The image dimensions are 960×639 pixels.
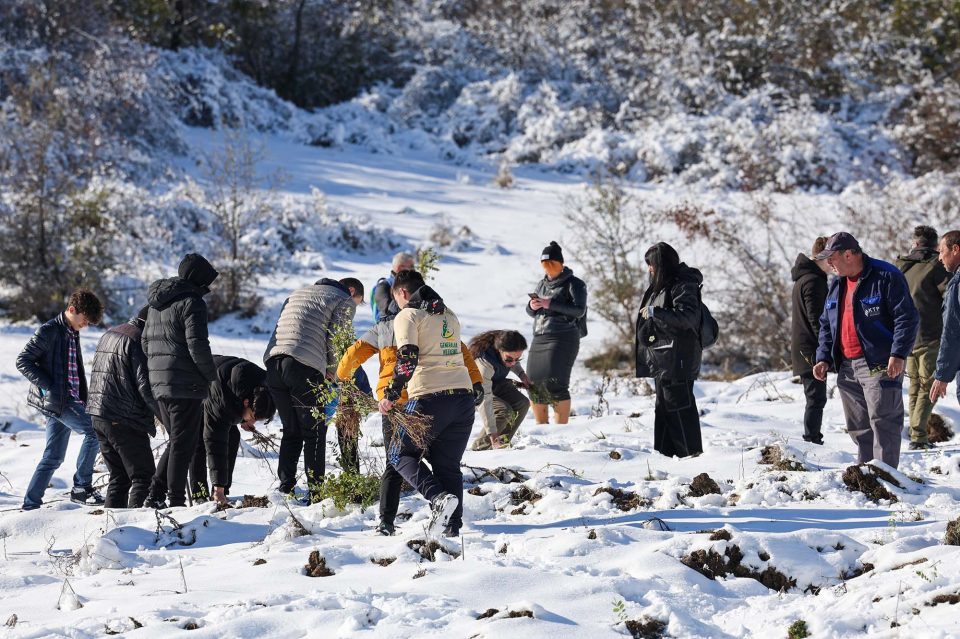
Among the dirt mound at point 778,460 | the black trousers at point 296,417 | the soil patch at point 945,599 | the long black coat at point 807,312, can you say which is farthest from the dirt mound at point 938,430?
the black trousers at point 296,417

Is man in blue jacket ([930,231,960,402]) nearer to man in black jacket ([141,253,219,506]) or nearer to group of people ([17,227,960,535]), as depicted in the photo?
group of people ([17,227,960,535])

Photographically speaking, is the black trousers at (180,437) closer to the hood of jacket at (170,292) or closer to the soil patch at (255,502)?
the soil patch at (255,502)

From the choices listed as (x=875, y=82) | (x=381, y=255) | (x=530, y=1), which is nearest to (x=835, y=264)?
(x=381, y=255)

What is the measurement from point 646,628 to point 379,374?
2.30 meters

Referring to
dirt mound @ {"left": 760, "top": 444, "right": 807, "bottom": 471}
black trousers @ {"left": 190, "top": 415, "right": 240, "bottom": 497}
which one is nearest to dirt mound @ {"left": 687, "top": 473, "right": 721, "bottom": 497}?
dirt mound @ {"left": 760, "top": 444, "right": 807, "bottom": 471}

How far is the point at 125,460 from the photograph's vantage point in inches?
268

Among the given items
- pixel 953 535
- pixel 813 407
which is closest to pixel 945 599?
pixel 953 535

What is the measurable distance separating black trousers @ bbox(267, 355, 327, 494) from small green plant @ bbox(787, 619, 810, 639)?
3461 millimetres

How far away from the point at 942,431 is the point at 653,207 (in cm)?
1153

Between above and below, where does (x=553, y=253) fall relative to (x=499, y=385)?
above

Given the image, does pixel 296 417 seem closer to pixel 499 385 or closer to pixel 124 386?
pixel 124 386

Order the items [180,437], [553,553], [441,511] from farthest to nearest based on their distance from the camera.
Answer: [180,437] < [441,511] < [553,553]

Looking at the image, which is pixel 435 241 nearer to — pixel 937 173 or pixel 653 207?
pixel 653 207

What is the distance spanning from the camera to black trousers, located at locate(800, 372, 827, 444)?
8.10m
